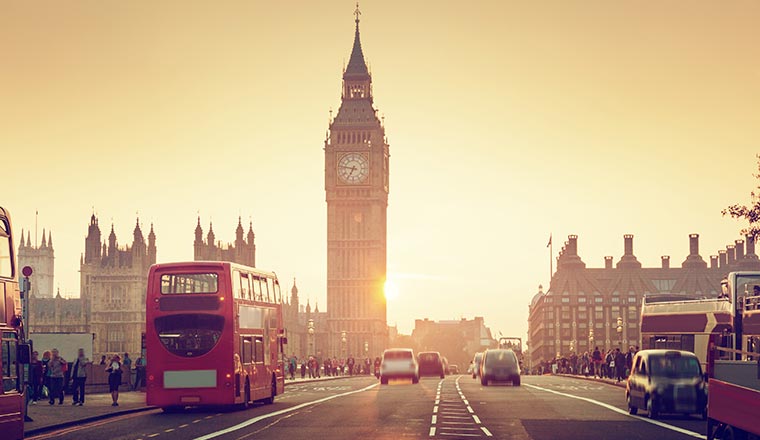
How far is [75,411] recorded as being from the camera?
34250 mm

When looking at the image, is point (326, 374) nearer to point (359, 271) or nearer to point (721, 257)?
point (359, 271)

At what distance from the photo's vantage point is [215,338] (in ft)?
105

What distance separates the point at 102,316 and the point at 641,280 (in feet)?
265

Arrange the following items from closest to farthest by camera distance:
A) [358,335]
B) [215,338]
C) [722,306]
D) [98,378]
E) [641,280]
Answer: [215,338], [722,306], [98,378], [358,335], [641,280]

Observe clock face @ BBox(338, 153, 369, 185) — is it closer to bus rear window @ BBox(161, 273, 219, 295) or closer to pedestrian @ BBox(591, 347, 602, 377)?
pedestrian @ BBox(591, 347, 602, 377)

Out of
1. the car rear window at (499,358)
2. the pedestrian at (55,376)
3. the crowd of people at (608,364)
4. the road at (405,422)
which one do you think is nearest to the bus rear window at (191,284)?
the road at (405,422)

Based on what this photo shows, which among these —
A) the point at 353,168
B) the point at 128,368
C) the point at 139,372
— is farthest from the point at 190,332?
the point at 353,168

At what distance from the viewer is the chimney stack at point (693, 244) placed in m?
171

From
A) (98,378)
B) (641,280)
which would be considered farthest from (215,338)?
(641,280)

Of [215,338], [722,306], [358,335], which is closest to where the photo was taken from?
[215,338]

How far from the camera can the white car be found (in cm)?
5906

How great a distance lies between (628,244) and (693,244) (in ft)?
30.6

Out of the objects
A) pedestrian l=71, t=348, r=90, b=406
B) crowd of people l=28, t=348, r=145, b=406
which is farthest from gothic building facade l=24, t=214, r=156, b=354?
pedestrian l=71, t=348, r=90, b=406

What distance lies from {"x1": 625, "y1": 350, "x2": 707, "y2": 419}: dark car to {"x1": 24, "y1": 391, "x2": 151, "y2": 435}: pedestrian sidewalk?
553 inches
